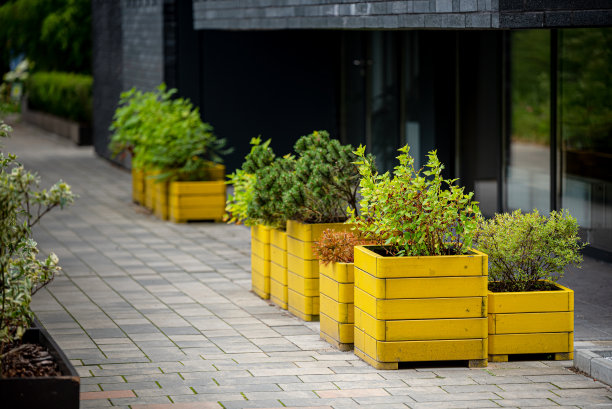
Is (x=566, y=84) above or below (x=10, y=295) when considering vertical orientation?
above

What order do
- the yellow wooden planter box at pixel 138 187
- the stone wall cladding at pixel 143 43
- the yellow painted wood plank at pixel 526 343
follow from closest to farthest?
the yellow painted wood plank at pixel 526 343 → the yellow wooden planter box at pixel 138 187 → the stone wall cladding at pixel 143 43

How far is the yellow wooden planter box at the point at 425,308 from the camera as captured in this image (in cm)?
779

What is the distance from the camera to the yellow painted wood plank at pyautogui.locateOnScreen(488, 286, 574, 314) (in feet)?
26.3

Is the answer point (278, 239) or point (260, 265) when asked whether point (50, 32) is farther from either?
point (278, 239)

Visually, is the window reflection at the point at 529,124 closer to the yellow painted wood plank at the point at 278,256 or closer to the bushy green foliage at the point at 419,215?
the yellow painted wood plank at the point at 278,256

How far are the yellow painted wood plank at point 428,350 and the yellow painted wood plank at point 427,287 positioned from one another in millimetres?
326

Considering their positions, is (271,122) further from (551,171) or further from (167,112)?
(551,171)

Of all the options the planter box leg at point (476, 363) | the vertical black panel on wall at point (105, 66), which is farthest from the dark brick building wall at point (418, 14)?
the vertical black panel on wall at point (105, 66)

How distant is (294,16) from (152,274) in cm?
444

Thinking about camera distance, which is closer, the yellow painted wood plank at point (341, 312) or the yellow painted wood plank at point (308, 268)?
the yellow painted wood plank at point (341, 312)

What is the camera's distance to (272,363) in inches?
320

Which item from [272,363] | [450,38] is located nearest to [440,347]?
[272,363]

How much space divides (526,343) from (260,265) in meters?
3.17

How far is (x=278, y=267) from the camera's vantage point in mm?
10078
